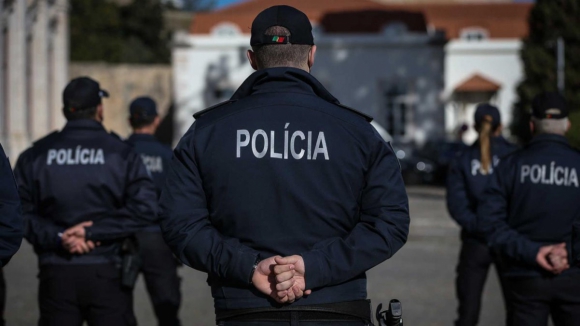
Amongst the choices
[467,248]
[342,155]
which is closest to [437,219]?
[467,248]

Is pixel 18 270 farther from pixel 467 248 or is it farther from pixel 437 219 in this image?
pixel 437 219

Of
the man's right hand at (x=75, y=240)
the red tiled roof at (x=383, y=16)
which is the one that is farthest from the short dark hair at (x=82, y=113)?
the red tiled roof at (x=383, y=16)

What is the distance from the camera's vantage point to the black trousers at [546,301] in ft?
16.3

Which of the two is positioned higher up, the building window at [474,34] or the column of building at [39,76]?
the building window at [474,34]

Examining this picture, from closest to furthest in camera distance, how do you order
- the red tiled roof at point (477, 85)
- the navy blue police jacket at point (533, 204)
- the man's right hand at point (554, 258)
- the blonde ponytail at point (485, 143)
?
the man's right hand at point (554, 258), the navy blue police jacket at point (533, 204), the blonde ponytail at point (485, 143), the red tiled roof at point (477, 85)

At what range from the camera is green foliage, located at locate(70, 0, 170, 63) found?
55.5m

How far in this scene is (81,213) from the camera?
5.36m

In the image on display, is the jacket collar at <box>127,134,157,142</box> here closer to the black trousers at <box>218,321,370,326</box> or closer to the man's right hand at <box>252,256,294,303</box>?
the black trousers at <box>218,321,370,326</box>

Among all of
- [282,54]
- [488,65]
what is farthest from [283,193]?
[488,65]

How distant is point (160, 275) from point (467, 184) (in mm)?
2473

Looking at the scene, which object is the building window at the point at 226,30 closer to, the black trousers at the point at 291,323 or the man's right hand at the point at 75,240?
the man's right hand at the point at 75,240

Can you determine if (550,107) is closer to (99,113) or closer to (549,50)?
(99,113)

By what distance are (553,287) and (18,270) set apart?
27.6 ft

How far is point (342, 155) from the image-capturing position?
3.38 metres
